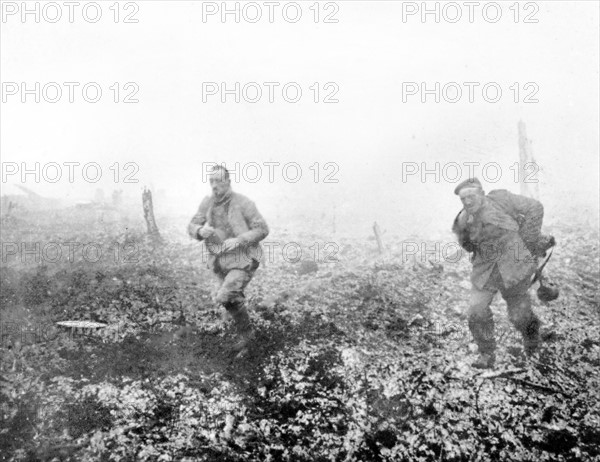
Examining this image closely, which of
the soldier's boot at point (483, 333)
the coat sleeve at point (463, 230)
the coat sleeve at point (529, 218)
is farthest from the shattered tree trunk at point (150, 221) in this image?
the coat sleeve at point (529, 218)

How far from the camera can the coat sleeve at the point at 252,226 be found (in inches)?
196

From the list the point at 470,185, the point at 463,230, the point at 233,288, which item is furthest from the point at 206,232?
the point at 470,185

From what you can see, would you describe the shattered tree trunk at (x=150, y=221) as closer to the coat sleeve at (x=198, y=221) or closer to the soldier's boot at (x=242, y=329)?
the coat sleeve at (x=198, y=221)

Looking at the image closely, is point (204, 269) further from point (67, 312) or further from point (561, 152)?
point (561, 152)

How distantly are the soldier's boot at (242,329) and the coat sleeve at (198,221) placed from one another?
3.94ft

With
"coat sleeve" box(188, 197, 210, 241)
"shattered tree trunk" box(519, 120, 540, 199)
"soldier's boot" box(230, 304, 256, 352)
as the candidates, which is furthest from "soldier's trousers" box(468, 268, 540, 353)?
"shattered tree trunk" box(519, 120, 540, 199)

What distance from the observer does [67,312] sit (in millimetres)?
5746

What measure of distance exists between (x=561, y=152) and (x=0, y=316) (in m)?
40.1

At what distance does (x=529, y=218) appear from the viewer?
470cm

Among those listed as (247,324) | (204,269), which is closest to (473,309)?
(247,324)

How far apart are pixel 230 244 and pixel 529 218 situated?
4.02m

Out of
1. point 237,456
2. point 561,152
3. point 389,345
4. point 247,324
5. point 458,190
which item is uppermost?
point 561,152

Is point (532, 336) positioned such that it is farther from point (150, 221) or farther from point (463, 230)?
point (150, 221)

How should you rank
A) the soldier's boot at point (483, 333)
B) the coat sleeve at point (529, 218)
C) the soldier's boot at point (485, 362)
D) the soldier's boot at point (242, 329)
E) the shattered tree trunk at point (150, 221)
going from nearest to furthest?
the soldier's boot at point (485, 362) < the coat sleeve at point (529, 218) < the soldier's boot at point (483, 333) < the soldier's boot at point (242, 329) < the shattered tree trunk at point (150, 221)
